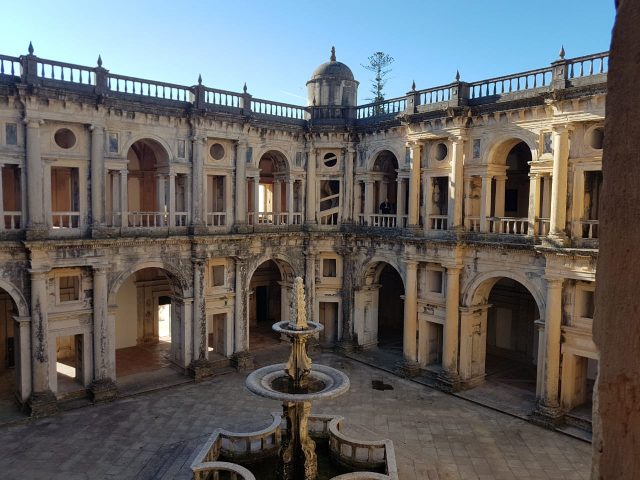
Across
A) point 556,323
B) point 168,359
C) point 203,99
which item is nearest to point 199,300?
point 168,359

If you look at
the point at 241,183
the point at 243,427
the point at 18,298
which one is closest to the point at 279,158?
the point at 241,183

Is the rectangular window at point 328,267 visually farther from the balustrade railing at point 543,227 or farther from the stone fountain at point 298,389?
the stone fountain at point 298,389

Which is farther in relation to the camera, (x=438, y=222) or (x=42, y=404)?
(x=438, y=222)

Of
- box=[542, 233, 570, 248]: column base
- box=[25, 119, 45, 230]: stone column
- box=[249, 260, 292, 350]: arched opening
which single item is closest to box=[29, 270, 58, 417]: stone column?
box=[25, 119, 45, 230]: stone column

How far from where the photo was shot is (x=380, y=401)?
2280 cm

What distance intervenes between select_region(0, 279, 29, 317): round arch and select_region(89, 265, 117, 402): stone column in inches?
101

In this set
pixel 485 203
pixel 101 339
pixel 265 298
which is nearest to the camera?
pixel 101 339

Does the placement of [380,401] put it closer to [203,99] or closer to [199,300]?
[199,300]

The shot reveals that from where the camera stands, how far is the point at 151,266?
24.0m

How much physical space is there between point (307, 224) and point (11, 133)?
1463cm

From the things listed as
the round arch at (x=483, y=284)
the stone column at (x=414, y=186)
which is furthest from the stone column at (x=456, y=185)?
the round arch at (x=483, y=284)

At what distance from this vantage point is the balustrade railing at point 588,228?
19.5 metres

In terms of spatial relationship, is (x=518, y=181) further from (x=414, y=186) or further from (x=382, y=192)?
(x=382, y=192)

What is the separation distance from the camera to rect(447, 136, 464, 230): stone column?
23.6m
